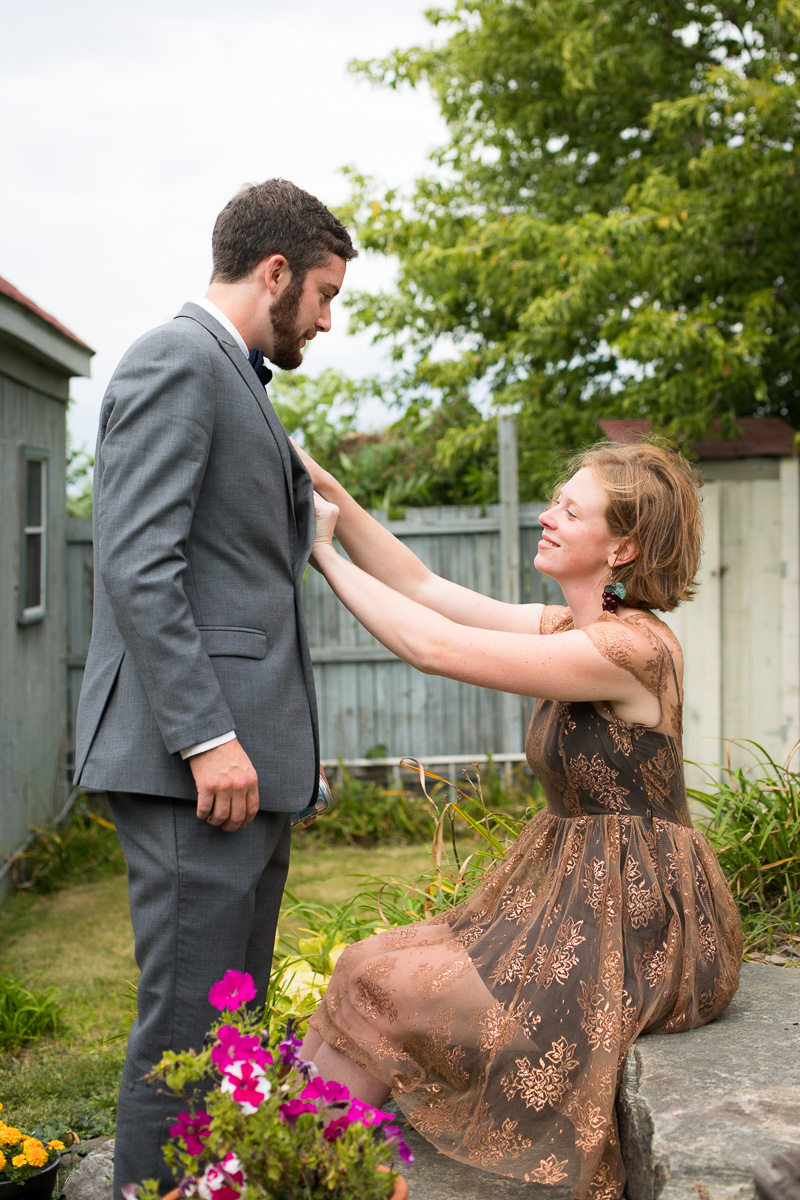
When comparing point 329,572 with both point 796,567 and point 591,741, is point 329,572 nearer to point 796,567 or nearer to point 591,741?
point 591,741

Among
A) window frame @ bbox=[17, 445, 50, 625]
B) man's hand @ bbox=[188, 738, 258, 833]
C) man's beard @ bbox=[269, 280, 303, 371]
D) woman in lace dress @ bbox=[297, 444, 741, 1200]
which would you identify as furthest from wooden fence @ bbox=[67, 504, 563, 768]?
man's hand @ bbox=[188, 738, 258, 833]

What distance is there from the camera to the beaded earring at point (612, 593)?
2.46m

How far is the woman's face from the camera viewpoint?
8.14ft

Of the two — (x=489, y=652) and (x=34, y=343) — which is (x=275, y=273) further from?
(x=34, y=343)

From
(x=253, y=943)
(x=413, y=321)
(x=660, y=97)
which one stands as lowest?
(x=253, y=943)

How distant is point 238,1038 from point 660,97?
8.11m

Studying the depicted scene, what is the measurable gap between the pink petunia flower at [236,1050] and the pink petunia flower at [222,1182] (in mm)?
121

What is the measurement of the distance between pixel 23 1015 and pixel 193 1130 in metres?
2.78

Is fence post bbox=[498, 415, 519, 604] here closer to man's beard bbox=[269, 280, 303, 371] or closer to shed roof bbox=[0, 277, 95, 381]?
shed roof bbox=[0, 277, 95, 381]

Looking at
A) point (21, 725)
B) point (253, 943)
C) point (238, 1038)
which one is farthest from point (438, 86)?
point (238, 1038)

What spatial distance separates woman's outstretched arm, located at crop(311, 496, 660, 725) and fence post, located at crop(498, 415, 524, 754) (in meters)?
4.66

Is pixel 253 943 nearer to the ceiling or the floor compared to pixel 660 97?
nearer to the floor

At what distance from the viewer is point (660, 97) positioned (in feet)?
25.8

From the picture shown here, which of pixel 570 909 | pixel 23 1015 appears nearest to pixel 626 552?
pixel 570 909
